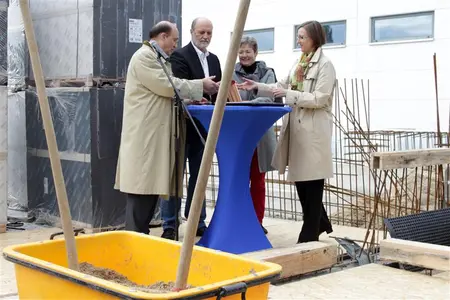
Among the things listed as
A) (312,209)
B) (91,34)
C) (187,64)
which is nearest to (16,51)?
(91,34)

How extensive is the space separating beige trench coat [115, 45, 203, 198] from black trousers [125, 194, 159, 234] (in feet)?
0.35

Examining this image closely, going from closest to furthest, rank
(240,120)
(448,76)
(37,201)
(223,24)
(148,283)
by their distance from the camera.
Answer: (148,283) → (240,120) → (37,201) → (448,76) → (223,24)

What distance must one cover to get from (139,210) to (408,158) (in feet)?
5.95

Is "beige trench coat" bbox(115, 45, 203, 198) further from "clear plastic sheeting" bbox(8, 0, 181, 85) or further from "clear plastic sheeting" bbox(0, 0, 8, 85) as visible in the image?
"clear plastic sheeting" bbox(0, 0, 8, 85)

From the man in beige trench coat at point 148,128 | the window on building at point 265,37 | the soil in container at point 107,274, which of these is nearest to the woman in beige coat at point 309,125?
the man in beige trench coat at point 148,128

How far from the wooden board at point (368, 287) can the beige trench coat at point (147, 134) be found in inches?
46.2

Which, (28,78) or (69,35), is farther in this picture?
(28,78)

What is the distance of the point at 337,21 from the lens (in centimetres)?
1441

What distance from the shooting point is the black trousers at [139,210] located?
14.7 ft

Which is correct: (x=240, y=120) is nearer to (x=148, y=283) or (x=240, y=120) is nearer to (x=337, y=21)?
(x=148, y=283)

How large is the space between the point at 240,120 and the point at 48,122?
6.24 ft

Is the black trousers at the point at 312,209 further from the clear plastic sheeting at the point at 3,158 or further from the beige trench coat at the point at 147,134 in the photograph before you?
the clear plastic sheeting at the point at 3,158

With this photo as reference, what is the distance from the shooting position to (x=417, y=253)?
404cm

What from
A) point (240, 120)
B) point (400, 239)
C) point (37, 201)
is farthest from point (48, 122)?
point (37, 201)
